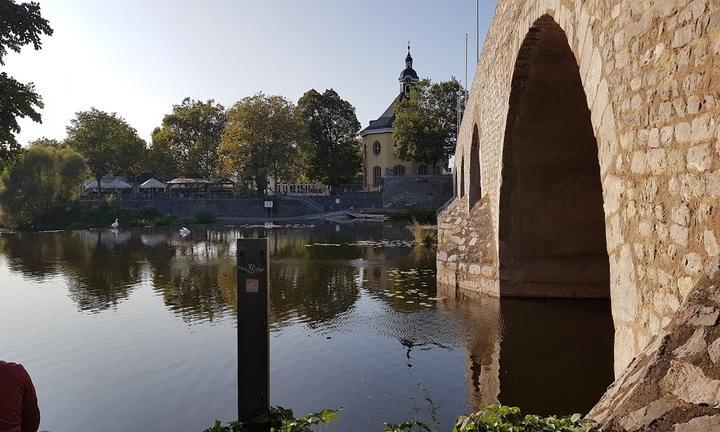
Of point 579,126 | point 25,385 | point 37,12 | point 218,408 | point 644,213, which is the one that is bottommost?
point 218,408

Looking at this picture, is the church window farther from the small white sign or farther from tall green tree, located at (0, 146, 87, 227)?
the small white sign

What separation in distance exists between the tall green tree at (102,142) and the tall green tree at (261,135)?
14579 mm

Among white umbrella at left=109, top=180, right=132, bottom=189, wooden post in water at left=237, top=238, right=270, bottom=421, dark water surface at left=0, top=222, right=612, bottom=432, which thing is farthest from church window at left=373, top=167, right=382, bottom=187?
wooden post in water at left=237, top=238, right=270, bottom=421

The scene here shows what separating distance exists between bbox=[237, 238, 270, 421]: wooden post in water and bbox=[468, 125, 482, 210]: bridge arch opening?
13909 mm

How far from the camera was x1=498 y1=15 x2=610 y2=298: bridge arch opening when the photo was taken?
930cm

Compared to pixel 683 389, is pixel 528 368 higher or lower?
lower

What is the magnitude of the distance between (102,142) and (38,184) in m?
17.2

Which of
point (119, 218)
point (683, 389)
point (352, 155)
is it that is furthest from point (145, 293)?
point (352, 155)

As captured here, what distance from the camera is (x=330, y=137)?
5425cm

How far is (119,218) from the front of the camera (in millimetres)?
41750

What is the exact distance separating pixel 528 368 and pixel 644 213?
3384mm

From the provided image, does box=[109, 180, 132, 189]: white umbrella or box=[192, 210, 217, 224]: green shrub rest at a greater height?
box=[109, 180, 132, 189]: white umbrella

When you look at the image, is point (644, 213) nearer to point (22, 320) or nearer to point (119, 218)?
point (22, 320)

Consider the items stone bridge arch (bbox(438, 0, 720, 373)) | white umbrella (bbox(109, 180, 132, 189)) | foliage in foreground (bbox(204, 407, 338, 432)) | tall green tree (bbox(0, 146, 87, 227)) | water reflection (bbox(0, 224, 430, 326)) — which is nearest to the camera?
stone bridge arch (bbox(438, 0, 720, 373))
